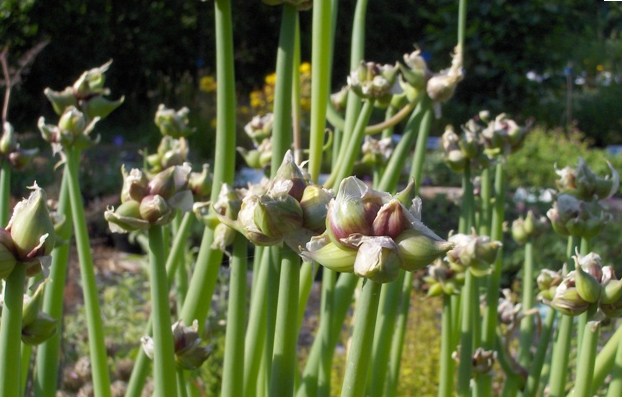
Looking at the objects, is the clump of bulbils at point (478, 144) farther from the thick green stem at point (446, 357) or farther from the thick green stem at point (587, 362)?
the thick green stem at point (587, 362)

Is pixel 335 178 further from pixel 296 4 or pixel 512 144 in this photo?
pixel 512 144

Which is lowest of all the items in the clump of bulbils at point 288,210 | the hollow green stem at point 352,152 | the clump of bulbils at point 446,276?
the clump of bulbils at point 446,276

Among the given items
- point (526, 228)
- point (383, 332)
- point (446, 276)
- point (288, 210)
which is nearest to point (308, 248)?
point (288, 210)

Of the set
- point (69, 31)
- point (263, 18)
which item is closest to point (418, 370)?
point (69, 31)

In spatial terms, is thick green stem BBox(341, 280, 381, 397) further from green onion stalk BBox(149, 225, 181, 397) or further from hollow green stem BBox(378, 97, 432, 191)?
hollow green stem BBox(378, 97, 432, 191)

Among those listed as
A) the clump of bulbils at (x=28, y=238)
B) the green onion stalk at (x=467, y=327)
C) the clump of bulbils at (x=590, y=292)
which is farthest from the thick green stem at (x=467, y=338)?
the clump of bulbils at (x=28, y=238)

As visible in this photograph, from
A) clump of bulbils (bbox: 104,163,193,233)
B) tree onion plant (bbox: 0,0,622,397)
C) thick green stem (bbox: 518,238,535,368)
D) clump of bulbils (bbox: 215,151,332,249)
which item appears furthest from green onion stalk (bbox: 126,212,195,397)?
thick green stem (bbox: 518,238,535,368)
